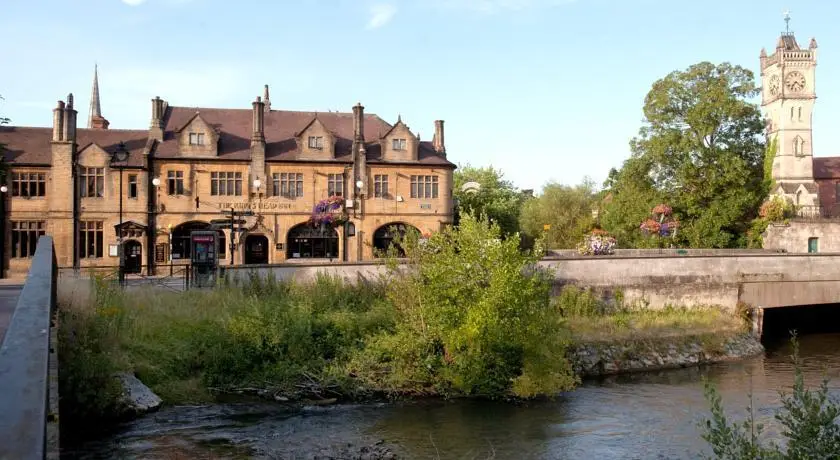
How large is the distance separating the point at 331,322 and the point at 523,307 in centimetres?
594

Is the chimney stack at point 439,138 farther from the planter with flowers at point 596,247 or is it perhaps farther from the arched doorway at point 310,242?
the planter with flowers at point 596,247

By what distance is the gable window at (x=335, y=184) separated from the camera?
134 feet

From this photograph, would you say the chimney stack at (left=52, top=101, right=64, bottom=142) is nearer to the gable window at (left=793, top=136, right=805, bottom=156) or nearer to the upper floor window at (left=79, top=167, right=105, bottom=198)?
the upper floor window at (left=79, top=167, right=105, bottom=198)

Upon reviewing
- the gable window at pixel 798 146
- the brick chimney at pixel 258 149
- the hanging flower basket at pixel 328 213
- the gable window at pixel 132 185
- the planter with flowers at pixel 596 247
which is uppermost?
the gable window at pixel 798 146

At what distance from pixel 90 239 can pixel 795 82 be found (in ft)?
227

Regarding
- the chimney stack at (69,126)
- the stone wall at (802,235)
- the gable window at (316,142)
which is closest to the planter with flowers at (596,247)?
the stone wall at (802,235)

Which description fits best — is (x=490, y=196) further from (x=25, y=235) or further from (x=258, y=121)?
(x=25, y=235)

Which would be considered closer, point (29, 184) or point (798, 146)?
point (29, 184)

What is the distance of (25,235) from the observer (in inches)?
1491

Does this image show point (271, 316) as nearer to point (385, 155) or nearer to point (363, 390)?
point (363, 390)

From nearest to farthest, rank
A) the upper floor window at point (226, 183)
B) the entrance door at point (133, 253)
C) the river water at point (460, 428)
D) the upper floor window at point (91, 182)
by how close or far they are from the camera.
→ 1. the river water at point (460, 428)
2. the upper floor window at point (91, 182)
3. the entrance door at point (133, 253)
4. the upper floor window at point (226, 183)

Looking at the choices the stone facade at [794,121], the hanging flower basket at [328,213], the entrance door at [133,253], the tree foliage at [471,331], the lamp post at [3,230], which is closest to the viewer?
the tree foliage at [471,331]

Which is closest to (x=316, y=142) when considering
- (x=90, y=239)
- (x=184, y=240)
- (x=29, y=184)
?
(x=184, y=240)

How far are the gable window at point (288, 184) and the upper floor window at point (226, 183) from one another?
204 cm
